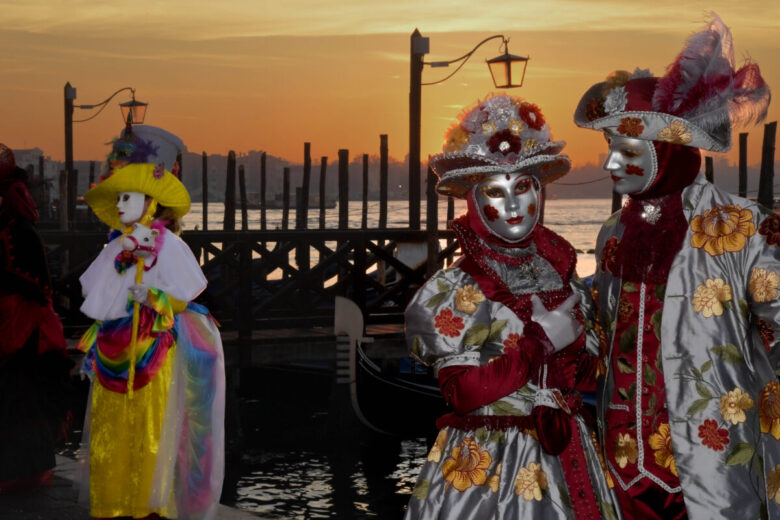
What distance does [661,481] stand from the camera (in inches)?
130

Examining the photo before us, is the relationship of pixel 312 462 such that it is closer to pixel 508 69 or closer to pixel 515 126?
pixel 508 69

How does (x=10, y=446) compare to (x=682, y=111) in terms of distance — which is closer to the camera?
(x=682, y=111)

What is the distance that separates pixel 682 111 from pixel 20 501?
3.92 metres

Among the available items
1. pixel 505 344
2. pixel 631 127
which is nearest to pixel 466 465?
pixel 505 344

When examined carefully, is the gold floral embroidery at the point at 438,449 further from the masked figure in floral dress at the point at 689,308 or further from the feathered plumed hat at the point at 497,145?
the feathered plumed hat at the point at 497,145

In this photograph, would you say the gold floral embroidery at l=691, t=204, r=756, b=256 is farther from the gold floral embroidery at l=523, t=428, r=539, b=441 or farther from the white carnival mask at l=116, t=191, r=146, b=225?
the white carnival mask at l=116, t=191, r=146, b=225

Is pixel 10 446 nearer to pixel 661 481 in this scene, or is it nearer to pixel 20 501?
pixel 20 501

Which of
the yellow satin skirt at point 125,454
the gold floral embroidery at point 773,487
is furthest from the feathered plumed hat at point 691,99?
the yellow satin skirt at point 125,454

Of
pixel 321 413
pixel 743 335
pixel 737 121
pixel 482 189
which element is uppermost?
pixel 737 121

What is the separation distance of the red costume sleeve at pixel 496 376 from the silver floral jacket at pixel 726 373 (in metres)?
0.46

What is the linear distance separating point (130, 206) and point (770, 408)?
2628 mm

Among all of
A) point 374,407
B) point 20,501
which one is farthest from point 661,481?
point 374,407

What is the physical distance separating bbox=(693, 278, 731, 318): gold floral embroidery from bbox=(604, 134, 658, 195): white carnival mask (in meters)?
0.35

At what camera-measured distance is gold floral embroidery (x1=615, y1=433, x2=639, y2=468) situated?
3324 millimetres
